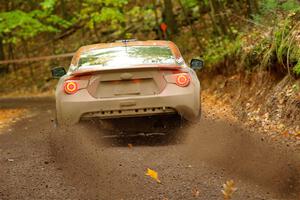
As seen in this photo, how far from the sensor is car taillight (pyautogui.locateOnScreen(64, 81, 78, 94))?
23.9 ft

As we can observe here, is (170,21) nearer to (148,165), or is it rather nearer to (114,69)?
(114,69)

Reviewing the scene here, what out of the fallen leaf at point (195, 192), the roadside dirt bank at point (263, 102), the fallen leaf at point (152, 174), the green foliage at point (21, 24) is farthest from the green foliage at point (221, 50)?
the green foliage at point (21, 24)

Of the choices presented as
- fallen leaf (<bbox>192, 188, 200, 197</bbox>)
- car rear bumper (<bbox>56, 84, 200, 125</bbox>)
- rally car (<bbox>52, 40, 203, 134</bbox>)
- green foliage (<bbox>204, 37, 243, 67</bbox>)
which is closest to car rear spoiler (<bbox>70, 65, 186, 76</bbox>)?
rally car (<bbox>52, 40, 203, 134</bbox>)

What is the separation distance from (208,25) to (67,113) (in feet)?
44.6

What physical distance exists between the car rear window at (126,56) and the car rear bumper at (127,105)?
475 mm

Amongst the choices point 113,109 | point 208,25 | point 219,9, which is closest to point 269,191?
point 113,109

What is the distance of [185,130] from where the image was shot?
8.09 meters

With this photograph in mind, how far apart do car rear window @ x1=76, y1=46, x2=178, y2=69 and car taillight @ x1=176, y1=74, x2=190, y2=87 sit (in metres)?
0.27

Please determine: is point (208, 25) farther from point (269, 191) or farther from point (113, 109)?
point (269, 191)

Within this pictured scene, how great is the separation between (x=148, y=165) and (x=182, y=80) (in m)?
1.55

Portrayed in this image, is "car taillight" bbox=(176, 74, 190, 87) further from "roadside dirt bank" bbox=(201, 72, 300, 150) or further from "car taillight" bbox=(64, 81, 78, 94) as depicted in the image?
"roadside dirt bank" bbox=(201, 72, 300, 150)

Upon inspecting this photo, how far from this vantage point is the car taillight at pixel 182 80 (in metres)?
7.30

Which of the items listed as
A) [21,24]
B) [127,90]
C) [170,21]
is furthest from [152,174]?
[170,21]

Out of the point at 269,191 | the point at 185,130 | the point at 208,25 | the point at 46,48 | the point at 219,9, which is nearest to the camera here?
the point at 269,191
